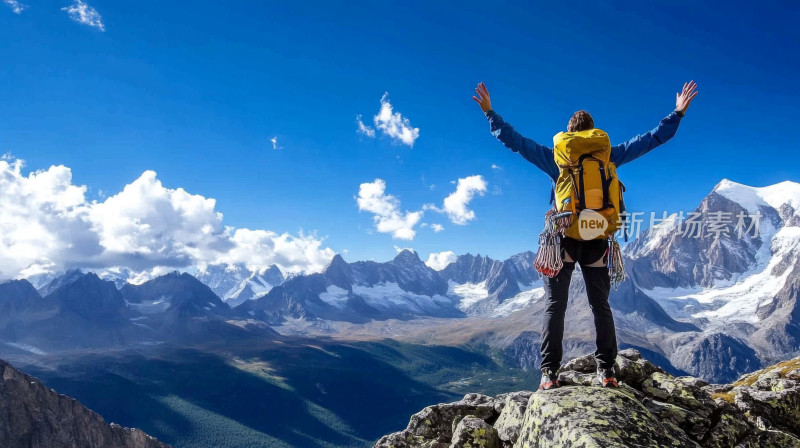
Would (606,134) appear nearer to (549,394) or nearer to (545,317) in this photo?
(545,317)

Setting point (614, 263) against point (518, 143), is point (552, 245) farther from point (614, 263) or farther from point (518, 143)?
point (518, 143)

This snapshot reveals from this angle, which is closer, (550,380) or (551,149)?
(550,380)

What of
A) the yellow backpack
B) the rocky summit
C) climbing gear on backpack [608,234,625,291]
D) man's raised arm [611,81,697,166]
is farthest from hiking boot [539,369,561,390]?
man's raised arm [611,81,697,166]

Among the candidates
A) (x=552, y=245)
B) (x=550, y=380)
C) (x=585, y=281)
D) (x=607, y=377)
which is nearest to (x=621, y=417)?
(x=550, y=380)

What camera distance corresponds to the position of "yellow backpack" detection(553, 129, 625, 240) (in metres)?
9.42

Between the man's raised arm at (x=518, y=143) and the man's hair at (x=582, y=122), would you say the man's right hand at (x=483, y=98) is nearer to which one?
the man's raised arm at (x=518, y=143)

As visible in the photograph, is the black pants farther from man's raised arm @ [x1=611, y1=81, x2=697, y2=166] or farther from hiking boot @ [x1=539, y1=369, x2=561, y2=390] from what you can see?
man's raised arm @ [x1=611, y1=81, x2=697, y2=166]

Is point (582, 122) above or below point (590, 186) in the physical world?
above

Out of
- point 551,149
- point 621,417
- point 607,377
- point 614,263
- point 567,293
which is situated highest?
point 551,149

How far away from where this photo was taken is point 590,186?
371 inches

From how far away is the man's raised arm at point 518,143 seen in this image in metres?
10.7

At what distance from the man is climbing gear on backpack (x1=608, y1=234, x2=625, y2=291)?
314 mm

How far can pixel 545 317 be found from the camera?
32.7 feet

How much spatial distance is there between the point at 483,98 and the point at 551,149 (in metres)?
2.20
